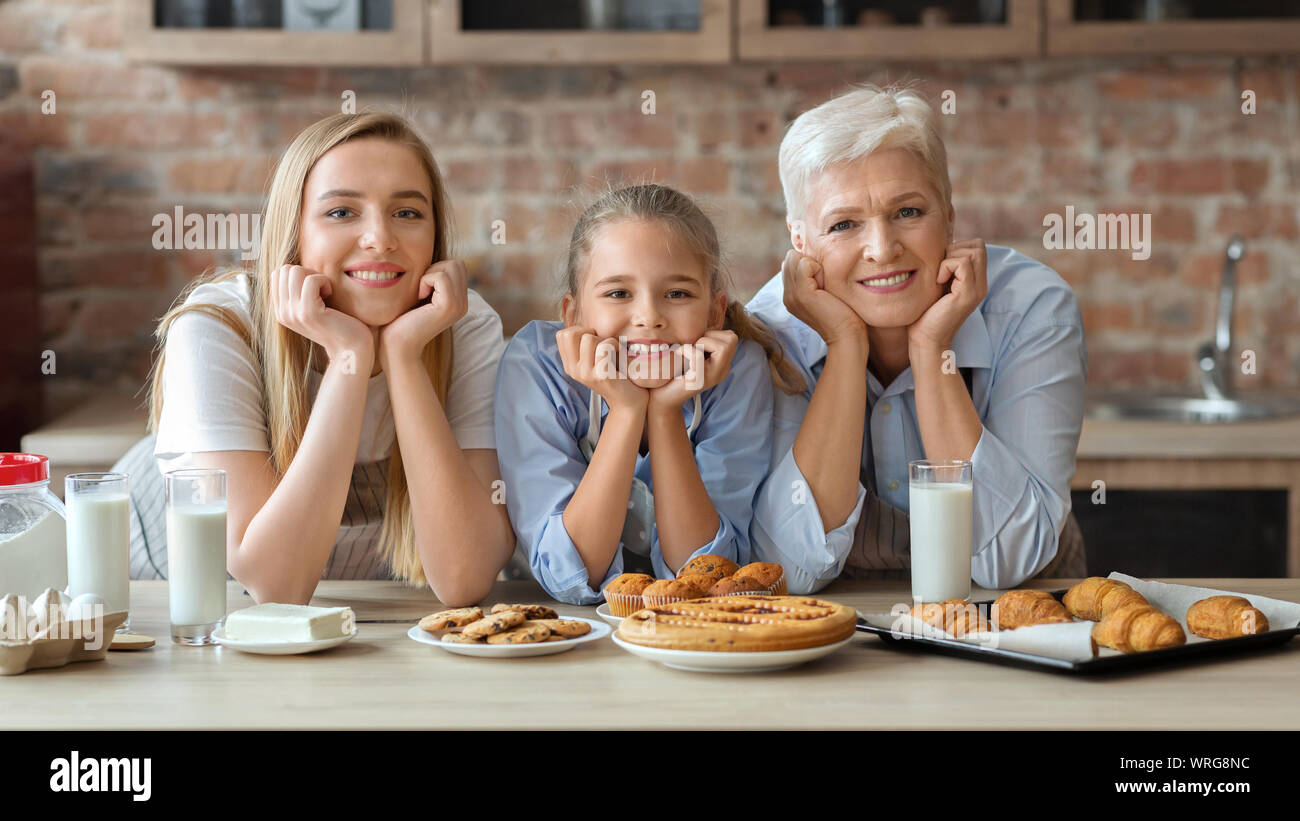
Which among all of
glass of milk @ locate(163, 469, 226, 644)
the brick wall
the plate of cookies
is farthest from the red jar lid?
the brick wall

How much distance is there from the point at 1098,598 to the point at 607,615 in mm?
460

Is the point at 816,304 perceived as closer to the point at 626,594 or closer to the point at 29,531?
the point at 626,594

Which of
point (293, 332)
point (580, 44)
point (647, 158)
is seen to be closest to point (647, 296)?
point (293, 332)

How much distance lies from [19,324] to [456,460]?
1.70 metres

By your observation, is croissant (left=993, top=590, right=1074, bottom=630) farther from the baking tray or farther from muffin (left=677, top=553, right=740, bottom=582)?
muffin (left=677, top=553, right=740, bottom=582)

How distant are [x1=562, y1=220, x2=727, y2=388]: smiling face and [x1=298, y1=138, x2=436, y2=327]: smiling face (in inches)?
8.1

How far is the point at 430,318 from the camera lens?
1.42 metres

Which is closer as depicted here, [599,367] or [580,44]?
[599,367]

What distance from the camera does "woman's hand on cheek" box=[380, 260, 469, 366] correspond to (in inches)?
55.7

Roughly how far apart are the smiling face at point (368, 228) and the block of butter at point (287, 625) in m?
0.40

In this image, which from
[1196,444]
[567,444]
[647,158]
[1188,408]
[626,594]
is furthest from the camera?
[647,158]

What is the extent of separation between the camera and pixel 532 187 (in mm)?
2836
